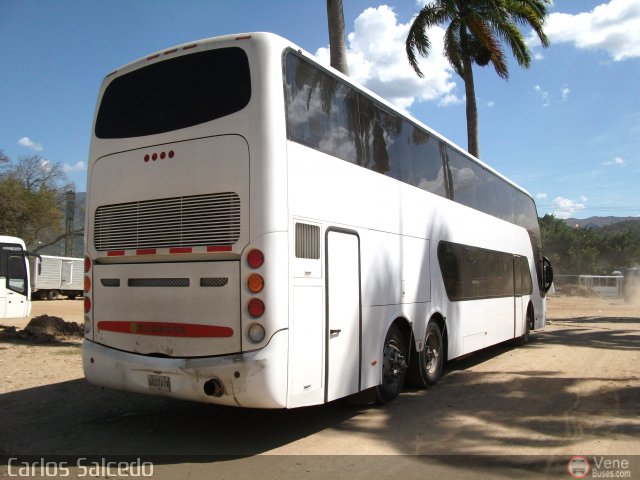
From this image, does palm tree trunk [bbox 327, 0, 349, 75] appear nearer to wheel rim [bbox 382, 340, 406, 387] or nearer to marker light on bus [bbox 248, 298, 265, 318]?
wheel rim [bbox 382, 340, 406, 387]

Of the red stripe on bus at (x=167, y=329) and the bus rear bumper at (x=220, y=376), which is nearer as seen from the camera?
the bus rear bumper at (x=220, y=376)

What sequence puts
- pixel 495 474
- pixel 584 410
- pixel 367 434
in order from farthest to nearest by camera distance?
1. pixel 584 410
2. pixel 367 434
3. pixel 495 474

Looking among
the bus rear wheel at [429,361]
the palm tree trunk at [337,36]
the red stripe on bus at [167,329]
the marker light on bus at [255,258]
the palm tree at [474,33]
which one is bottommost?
the bus rear wheel at [429,361]

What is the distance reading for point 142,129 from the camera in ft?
20.1

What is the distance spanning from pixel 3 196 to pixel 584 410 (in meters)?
46.1

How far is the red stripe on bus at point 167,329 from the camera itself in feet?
17.4

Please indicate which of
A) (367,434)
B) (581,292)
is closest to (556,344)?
(367,434)

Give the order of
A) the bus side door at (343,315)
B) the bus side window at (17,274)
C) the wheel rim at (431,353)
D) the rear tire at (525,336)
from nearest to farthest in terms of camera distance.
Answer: the bus side door at (343,315) → the wheel rim at (431,353) → the rear tire at (525,336) → the bus side window at (17,274)

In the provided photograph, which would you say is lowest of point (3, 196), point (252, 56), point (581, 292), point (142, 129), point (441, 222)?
point (581, 292)

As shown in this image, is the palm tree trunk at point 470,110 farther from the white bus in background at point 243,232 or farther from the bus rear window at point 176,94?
the bus rear window at point 176,94

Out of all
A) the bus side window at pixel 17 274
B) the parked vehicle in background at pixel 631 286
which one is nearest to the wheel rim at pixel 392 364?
the bus side window at pixel 17 274

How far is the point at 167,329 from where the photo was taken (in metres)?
5.59

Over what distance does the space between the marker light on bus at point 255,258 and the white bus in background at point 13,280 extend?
14214 millimetres

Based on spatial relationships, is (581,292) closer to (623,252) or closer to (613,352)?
(613,352)
